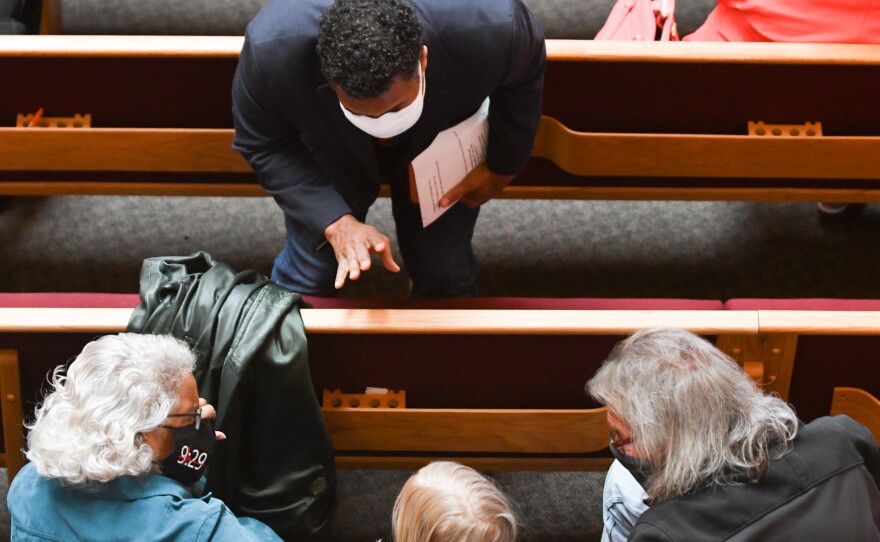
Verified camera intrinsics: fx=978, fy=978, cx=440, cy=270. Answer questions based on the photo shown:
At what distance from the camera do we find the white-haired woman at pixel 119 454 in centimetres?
159

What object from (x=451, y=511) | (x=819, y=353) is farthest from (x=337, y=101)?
(x=819, y=353)

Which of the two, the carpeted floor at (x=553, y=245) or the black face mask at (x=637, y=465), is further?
the carpeted floor at (x=553, y=245)

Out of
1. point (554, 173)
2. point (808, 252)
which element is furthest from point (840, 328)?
point (808, 252)

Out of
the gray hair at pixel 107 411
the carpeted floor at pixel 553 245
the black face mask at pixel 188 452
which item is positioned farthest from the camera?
the carpeted floor at pixel 553 245

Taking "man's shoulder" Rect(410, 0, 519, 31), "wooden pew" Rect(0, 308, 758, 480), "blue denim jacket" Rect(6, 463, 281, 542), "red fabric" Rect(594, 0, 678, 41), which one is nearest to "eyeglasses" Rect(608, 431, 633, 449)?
"wooden pew" Rect(0, 308, 758, 480)

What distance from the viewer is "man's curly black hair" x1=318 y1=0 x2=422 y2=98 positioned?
169 cm

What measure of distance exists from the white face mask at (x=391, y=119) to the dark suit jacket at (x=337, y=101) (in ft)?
0.35

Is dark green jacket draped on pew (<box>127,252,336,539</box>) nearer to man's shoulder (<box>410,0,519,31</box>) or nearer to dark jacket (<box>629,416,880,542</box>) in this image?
man's shoulder (<box>410,0,519,31</box>)

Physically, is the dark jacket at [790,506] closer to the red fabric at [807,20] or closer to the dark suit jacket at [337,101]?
the dark suit jacket at [337,101]

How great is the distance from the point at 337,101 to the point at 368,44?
30 cm

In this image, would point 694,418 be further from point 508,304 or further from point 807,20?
point 807,20

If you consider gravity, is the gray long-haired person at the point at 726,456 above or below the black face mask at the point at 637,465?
above

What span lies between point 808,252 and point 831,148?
626 millimetres

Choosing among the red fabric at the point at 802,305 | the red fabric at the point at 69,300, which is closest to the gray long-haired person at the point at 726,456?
the red fabric at the point at 802,305
